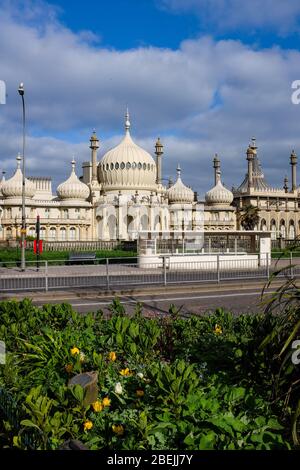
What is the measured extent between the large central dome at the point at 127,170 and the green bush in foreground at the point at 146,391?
54378mm

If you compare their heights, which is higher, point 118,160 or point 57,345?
point 118,160

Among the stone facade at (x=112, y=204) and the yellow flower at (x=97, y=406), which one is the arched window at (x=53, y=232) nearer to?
the stone facade at (x=112, y=204)

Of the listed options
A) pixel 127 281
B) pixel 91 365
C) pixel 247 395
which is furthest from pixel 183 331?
pixel 127 281

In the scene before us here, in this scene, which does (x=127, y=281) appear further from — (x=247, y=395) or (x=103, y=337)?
(x=247, y=395)

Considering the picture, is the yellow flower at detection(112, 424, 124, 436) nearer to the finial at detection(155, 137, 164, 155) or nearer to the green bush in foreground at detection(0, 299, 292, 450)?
the green bush in foreground at detection(0, 299, 292, 450)

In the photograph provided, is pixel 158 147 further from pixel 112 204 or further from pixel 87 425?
pixel 87 425

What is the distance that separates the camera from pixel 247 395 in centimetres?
441

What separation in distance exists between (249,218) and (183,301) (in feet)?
189

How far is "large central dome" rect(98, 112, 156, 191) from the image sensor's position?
6072cm

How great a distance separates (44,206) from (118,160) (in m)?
10.2

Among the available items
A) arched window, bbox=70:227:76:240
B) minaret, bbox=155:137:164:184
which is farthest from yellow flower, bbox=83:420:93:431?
minaret, bbox=155:137:164:184

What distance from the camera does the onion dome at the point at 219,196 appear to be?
7356 cm

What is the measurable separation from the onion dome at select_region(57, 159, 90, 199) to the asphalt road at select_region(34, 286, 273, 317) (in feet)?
144

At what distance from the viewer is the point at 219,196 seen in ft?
241
